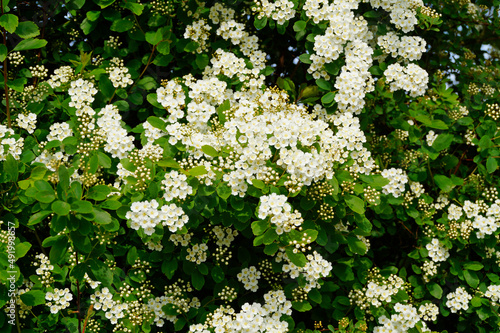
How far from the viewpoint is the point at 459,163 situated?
4609 mm

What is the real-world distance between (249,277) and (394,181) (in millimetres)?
1385

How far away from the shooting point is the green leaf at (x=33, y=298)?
335 cm

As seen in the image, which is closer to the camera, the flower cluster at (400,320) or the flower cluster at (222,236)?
the flower cluster at (222,236)

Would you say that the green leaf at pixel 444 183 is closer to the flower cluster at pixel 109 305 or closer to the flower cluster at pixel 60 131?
the flower cluster at pixel 109 305

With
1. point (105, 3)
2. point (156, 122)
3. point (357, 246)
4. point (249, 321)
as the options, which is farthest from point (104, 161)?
point (357, 246)

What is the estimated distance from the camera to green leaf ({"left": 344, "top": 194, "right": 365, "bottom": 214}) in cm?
354

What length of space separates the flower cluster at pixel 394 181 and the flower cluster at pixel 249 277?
1218 millimetres

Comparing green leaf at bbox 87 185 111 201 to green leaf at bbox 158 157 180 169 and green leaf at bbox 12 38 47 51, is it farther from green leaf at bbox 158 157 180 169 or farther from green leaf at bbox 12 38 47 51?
green leaf at bbox 12 38 47 51

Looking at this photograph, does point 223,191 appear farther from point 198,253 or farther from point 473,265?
point 473,265

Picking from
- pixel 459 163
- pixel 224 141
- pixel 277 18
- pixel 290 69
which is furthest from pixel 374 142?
pixel 224 141

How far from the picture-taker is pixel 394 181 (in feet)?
13.5

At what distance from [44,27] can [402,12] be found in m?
2.98

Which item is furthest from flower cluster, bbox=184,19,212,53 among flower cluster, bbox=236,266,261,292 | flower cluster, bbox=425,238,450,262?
flower cluster, bbox=425,238,450,262

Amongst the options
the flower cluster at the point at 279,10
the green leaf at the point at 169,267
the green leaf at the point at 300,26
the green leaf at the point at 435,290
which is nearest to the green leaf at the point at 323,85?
the green leaf at the point at 300,26
